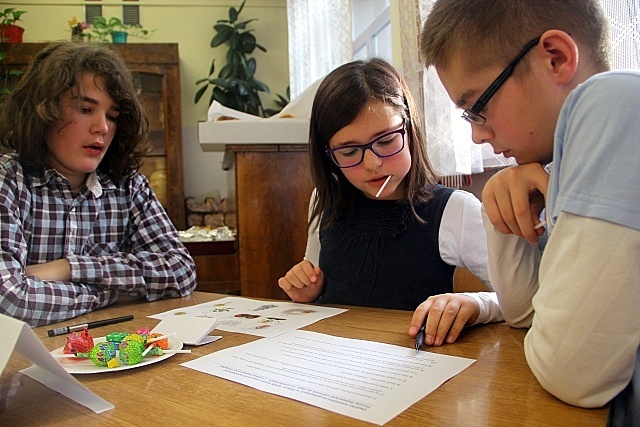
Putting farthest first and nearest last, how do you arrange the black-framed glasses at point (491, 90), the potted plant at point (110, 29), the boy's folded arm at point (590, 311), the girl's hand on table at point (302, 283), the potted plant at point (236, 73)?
the potted plant at point (236, 73), the potted plant at point (110, 29), the girl's hand on table at point (302, 283), the black-framed glasses at point (491, 90), the boy's folded arm at point (590, 311)

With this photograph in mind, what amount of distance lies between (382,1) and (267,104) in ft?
5.47

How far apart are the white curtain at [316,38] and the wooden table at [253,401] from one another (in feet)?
7.80

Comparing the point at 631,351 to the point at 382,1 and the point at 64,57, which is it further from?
the point at 382,1

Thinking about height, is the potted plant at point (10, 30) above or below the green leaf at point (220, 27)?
below

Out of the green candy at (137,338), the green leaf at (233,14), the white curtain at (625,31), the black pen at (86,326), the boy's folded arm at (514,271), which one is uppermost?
the green leaf at (233,14)

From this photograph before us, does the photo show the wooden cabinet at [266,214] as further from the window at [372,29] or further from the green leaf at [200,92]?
the green leaf at [200,92]

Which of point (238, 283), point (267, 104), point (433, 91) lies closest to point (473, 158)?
point (433, 91)

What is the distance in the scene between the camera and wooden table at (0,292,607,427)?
18.1 inches

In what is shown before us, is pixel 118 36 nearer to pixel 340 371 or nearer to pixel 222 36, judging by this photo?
pixel 222 36

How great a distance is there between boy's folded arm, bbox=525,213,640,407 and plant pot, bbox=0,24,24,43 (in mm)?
4144

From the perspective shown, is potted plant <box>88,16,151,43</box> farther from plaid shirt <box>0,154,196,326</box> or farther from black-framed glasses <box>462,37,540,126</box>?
black-framed glasses <box>462,37,540,126</box>

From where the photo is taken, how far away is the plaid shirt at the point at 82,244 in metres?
1.02

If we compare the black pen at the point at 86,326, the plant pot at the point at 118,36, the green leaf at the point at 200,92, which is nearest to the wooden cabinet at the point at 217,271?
the black pen at the point at 86,326

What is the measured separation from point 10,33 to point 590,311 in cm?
426
